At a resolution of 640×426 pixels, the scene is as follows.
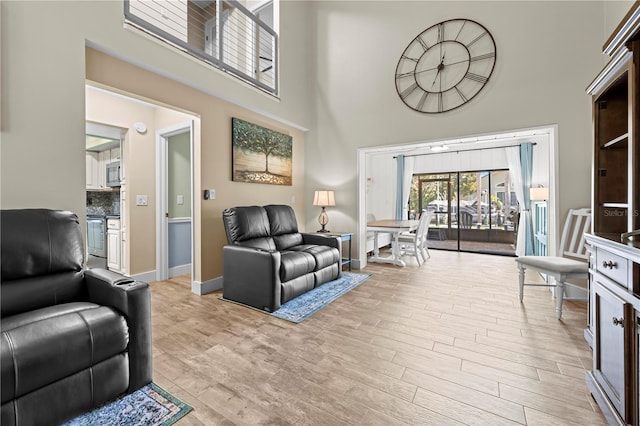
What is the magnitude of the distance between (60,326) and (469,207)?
7.71 metres

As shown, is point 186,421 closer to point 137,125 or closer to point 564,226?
point 137,125

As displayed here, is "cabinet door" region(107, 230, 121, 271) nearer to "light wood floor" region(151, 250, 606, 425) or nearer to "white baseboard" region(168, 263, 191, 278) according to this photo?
"white baseboard" region(168, 263, 191, 278)

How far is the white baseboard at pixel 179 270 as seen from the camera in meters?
4.16

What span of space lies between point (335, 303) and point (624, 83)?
2834mm

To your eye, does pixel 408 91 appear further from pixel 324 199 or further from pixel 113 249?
pixel 113 249

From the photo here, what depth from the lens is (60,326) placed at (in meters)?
1.33

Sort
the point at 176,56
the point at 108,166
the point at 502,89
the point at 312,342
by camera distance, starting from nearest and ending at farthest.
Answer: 1. the point at 312,342
2. the point at 176,56
3. the point at 502,89
4. the point at 108,166

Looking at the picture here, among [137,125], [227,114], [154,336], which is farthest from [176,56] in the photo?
[154,336]

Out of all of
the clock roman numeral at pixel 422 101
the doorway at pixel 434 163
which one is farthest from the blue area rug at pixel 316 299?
the clock roman numeral at pixel 422 101

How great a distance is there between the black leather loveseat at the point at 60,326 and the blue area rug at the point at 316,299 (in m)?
1.29

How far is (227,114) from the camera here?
373cm

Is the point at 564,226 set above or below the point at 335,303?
above

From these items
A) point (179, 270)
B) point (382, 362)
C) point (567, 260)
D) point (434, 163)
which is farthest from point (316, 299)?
point (434, 163)

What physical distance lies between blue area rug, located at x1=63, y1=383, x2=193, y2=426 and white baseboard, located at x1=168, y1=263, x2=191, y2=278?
2.81m
